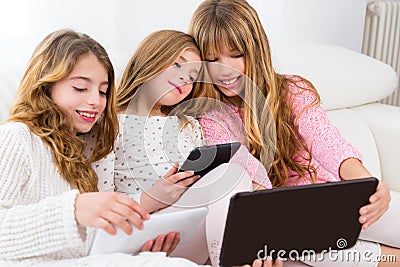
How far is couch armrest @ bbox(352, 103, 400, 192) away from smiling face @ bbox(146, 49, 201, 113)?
736mm

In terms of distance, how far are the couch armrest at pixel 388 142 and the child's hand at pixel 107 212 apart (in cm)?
109

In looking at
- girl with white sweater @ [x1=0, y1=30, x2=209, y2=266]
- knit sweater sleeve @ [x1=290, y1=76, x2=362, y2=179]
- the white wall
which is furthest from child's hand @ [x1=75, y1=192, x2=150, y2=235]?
knit sweater sleeve @ [x1=290, y1=76, x2=362, y2=179]

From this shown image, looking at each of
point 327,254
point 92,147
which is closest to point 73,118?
point 92,147

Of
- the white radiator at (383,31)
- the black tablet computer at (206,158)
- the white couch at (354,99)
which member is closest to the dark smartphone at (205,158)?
the black tablet computer at (206,158)

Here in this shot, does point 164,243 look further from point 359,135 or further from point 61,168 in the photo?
point 359,135

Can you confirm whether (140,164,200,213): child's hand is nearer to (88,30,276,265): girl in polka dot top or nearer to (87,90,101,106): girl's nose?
(88,30,276,265): girl in polka dot top

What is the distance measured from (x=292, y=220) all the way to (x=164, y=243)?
0.78 ft

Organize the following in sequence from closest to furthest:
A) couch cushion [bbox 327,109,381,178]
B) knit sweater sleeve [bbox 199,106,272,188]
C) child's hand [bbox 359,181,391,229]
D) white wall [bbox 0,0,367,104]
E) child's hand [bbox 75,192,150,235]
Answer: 1. child's hand [bbox 75,192,150,235]
2. child's hand [bbox 359,181,391,229]
3. knit sweater sleeve [bbox 199,106,272,188]
4. white wall [bbox 0,0,367,104]
5. couch cushion [bbox 327,109,381,178]

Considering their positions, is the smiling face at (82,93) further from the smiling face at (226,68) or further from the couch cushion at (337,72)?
the couch cushion at (337,72)

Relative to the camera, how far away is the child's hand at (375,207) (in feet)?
4.65

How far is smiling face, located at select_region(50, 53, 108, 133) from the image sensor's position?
138 centimetres

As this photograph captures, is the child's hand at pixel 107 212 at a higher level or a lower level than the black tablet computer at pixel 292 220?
higher

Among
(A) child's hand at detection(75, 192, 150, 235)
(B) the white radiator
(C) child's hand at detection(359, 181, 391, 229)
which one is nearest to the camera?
(A) child's hand at detection(75, 192, 150, 235)

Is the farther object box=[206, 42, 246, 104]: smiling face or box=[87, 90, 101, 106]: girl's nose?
box=[206, 42, 246, 104]: smiling face
